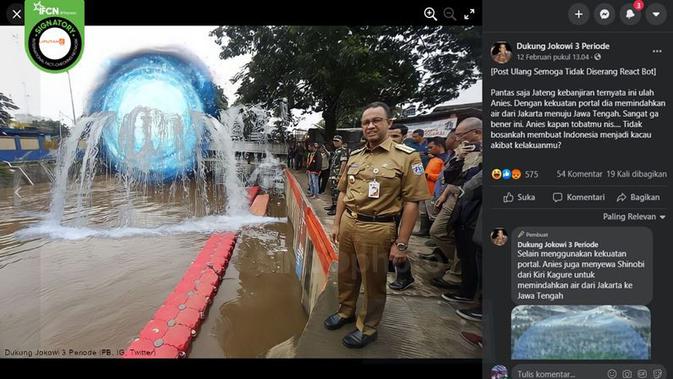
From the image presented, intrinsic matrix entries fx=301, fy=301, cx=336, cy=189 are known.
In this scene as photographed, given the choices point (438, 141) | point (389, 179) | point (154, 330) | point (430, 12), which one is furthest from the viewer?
point (438, 141)

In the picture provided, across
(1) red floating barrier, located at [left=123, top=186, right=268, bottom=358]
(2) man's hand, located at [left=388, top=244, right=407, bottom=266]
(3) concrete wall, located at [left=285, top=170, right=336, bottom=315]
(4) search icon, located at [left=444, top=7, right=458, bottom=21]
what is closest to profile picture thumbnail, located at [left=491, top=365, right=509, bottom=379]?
(2) man's hand, located at [left=388, top=244, right=407, bottom=266]

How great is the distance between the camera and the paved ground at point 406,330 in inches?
66.9

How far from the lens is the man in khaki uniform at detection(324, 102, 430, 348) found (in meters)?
1.76

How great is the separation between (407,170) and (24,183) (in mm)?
15334

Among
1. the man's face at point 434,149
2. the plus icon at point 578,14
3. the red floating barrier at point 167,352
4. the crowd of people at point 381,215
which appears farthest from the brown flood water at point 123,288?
the plus icon at point 578,14

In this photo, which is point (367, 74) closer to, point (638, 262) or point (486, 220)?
point (486, 220)

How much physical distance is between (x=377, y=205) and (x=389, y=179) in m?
0.17

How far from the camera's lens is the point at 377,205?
→ 70.2 inches

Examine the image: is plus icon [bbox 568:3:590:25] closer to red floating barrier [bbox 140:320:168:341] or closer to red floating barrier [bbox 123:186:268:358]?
red floating barrier [bbox 123:186:268:358]

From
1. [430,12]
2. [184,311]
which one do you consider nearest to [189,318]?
[184,311]

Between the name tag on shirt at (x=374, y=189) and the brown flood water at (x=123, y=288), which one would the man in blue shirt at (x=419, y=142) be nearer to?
the name tag on shirt at (x=374, y=189)

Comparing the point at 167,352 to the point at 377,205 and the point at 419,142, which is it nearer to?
the point at 377,205

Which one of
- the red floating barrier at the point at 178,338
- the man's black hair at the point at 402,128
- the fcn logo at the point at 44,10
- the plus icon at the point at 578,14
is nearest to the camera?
the plus icon at the point at 578,14

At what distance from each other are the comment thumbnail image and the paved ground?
48 centimetres
